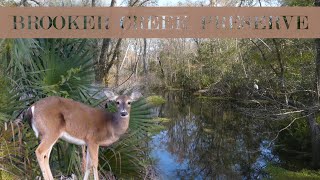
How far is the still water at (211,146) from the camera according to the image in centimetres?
1402

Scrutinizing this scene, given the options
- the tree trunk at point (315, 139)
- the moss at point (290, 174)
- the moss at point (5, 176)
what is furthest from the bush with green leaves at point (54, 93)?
the tree trunk at point (315, 139)

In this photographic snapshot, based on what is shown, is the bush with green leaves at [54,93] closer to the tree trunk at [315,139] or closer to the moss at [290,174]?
the moss at [290,174]

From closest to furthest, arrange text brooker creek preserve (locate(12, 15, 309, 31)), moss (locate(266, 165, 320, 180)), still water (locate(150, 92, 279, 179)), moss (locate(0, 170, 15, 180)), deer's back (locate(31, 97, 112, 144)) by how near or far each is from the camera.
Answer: deer's back (locate(31, 97, 112, 144)) < moss (locate(0, 170, 15, 180)) < text brooker creek preserve (locate(12, 15, 309, 31)) < moss (locate(266, 165, 320, 180)) < still water (locate(150, 92, 279, 179))

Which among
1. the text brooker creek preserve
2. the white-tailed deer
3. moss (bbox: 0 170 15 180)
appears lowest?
moss (bbox: 0 170 15 180)

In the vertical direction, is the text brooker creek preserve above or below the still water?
above

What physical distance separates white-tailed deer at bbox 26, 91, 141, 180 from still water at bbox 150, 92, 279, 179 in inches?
327

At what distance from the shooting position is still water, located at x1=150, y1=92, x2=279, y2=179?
14016mm

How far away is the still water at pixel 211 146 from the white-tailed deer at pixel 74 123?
327 inches

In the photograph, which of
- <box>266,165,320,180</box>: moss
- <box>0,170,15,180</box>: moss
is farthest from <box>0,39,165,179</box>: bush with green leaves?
<box>266,165,320,180</box>: moss

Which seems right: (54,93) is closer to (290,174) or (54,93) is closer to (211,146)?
(290,174)

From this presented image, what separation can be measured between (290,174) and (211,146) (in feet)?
16.0

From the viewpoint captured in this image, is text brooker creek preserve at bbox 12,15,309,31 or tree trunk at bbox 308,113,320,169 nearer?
text brooker creek preserve at bbox 12,15,309,31

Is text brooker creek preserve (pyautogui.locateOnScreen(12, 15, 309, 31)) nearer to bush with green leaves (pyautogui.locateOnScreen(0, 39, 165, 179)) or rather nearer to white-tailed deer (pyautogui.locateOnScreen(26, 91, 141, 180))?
bush with green leaves (pyautogui.locateOnScreen(0, 39, 165, 179))

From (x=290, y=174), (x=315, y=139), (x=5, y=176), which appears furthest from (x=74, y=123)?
(x=315, y=139)
